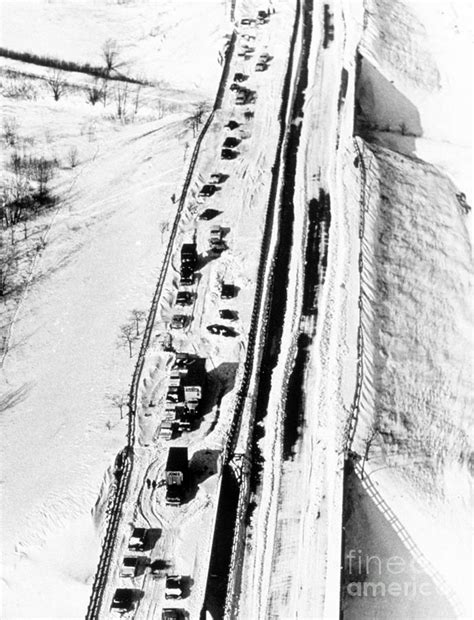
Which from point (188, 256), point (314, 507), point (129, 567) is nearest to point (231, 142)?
point (188, 256)

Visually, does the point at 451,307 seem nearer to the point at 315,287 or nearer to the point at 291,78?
the point at 315,287

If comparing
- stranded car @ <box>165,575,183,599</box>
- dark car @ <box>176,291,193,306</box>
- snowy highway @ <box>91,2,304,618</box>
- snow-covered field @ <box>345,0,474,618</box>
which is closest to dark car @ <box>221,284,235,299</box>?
snowy highway @ <box>91,2,304,618</box>

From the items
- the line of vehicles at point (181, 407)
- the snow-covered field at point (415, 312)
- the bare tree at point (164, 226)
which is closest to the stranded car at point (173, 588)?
the line of vehicles at point (181, 407)

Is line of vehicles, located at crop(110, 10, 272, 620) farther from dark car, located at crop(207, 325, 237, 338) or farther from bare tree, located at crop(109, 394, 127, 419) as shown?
bare tree, located at crop(109, 394, 127, 419)

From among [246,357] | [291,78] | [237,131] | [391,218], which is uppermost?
[291,78]

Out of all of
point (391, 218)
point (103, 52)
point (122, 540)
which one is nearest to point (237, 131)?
point (391, 218)

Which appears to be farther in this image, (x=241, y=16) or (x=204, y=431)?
(x=241, y=16)

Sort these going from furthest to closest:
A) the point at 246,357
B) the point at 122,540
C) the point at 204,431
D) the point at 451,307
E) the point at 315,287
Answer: the point at 451,307
the point at 315,287
the point at 246,357
the point at 204,431
the point at 122,540
